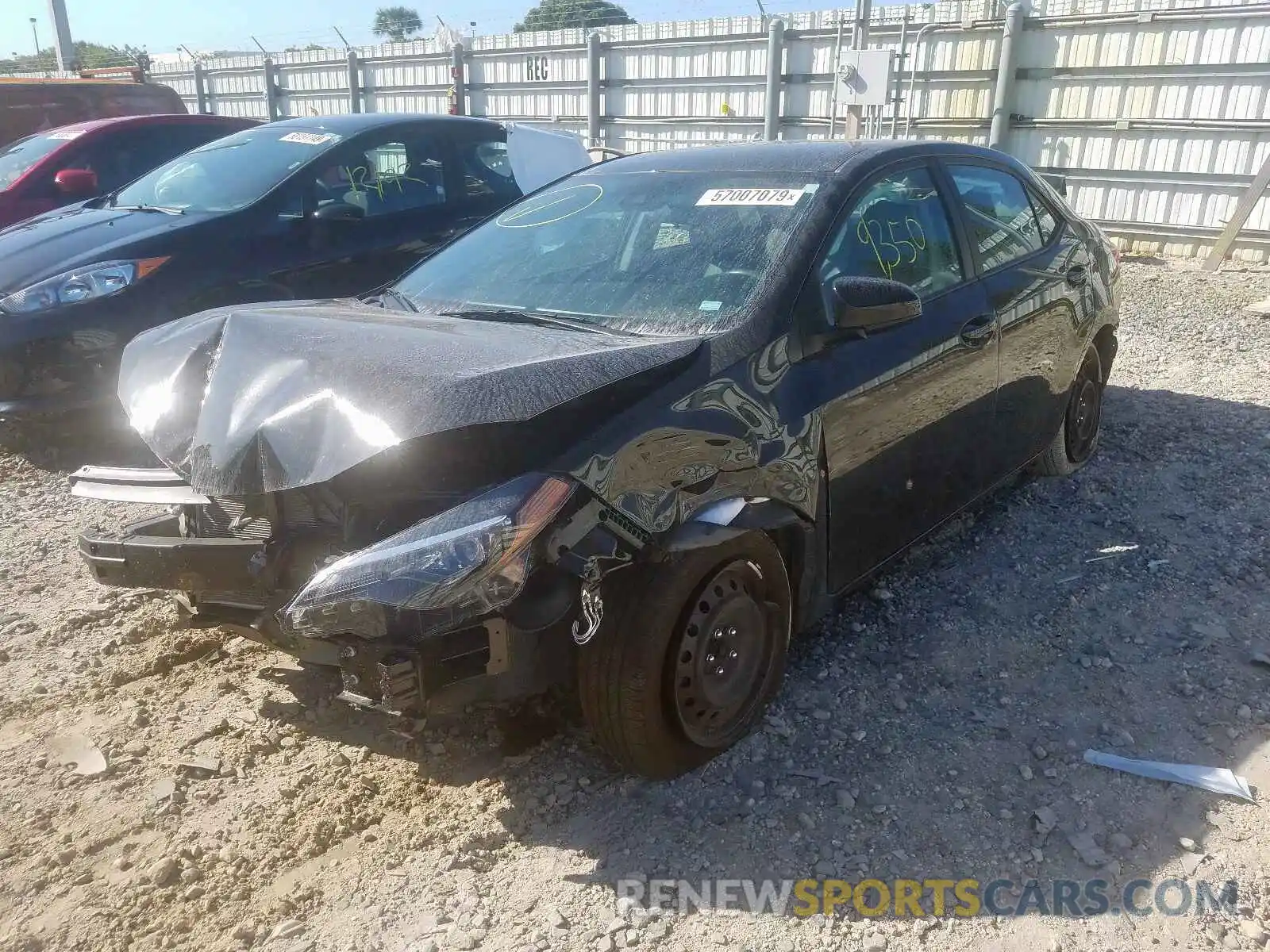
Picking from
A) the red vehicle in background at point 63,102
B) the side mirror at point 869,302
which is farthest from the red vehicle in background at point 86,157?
the side mirror at point 869,302

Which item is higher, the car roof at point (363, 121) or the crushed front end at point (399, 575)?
the car roof at point (363, 121)

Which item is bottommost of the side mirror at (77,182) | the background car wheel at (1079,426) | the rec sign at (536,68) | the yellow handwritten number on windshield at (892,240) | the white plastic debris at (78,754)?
the white plastic debris at (78,754)

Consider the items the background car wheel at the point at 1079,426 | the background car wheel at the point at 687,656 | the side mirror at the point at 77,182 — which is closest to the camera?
the background car wheel at the point at 687,656

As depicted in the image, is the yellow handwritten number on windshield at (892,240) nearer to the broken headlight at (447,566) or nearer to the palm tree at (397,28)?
the broken headlight at (447,566)

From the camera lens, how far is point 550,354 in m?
2.54

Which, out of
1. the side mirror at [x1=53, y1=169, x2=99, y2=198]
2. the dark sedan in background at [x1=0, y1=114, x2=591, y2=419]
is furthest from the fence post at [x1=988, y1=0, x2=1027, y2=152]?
the side mirror at [x1=53, y1=169, x2=99, y2=198]

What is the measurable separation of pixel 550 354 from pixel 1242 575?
294cm

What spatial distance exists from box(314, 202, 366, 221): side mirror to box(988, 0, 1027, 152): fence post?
7.32 m

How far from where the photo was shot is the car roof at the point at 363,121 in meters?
6.17

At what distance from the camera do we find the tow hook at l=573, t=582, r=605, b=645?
2316mm

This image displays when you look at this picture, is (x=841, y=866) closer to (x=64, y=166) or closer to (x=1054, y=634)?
(x=1054, y=634)

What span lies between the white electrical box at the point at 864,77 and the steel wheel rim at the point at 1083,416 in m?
6.33

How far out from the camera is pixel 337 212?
18.5 ft

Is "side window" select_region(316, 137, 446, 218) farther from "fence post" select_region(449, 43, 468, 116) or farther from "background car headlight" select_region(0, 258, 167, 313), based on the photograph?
"fence post" select_region(449, 43, 468, 116)
